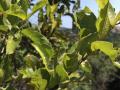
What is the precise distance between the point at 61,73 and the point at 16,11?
228 millimetres

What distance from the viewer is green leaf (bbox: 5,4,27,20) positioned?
47.4 inches

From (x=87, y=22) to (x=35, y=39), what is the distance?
0.17 meters

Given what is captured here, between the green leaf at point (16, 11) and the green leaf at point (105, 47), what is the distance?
227 millimetres

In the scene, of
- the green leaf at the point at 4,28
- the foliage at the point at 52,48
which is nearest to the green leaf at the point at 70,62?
the foliage at the point at 52,48

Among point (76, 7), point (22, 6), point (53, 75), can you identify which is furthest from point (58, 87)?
point (76, 7)

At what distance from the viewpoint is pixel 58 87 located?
49.5 inches

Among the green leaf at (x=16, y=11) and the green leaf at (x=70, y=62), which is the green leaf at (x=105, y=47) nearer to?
the green leaf at (x=70, y=62)

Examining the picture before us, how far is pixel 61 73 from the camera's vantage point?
3.92ft

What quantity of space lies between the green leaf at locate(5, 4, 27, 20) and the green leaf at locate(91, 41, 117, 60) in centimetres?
23

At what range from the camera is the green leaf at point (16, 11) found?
1.21 meters

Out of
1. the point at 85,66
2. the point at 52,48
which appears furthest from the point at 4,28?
the point at 85,66

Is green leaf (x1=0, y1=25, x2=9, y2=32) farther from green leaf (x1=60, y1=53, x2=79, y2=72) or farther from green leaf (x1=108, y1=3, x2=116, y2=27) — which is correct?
green leaf (x1=108, y1=3, x2=116, y2=27)

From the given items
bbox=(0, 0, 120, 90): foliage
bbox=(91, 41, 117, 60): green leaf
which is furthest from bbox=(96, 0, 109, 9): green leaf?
bbox=(91, 41, 117, 60): green leaf

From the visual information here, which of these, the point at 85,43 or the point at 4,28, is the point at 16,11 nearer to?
the point at 4,28
